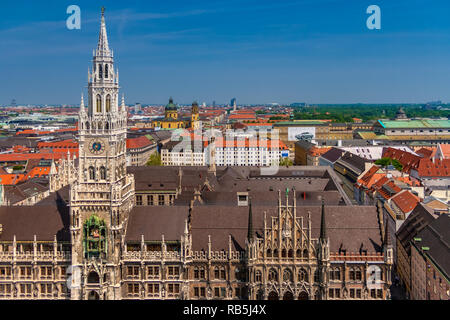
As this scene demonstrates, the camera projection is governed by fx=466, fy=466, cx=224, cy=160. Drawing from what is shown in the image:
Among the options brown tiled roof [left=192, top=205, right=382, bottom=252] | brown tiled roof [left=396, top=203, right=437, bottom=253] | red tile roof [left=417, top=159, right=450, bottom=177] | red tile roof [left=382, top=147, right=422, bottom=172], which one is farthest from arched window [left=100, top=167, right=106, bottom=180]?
red tile roof [left=382, top=147, right=422, bottom=172]

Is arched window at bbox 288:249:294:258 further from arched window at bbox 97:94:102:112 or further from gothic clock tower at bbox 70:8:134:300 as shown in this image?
arched window at bbox 97:94:102:112

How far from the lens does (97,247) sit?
67062 mm

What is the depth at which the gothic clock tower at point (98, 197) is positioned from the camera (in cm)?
6688

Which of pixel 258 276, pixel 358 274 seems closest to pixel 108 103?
pixel 258 276

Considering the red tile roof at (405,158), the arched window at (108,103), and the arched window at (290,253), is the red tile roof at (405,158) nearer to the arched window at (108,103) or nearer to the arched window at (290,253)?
the arched window at (290,253)

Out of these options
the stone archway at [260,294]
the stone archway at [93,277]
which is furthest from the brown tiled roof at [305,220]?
the stone archway at [93,277]

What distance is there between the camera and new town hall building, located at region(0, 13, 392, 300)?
65.6m

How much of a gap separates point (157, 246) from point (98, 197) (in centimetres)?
1117

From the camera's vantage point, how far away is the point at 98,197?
6750cm

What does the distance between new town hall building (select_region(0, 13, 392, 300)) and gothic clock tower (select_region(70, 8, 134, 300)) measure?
0.47ft
